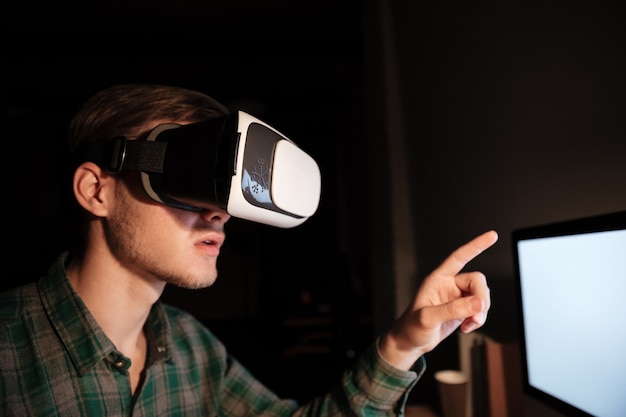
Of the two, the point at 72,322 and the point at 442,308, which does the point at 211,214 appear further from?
the point at 442,308

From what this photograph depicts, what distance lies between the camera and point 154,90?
0.87 m

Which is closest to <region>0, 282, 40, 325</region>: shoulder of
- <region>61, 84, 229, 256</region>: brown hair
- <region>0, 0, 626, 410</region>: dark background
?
<region>61, 84, 229, 256</region>: brown hair

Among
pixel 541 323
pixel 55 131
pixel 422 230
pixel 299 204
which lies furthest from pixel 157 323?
pixel 55 131

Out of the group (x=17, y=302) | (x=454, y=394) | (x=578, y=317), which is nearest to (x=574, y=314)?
(x=578, y=317)

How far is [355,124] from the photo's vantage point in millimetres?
4398

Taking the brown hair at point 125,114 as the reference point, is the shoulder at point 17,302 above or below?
below

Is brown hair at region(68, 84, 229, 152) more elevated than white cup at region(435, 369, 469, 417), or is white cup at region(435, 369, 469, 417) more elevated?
brown hair at region(68, 84, 229, 152)

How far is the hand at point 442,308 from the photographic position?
64cm

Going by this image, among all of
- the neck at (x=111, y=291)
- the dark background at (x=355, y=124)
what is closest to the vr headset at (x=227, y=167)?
the neck at (x=111, y=291)

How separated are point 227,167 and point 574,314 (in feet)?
2.05

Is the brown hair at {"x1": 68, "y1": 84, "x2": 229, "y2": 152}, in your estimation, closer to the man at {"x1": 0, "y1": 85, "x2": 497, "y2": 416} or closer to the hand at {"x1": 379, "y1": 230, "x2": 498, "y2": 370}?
the man at {"x1": 0, "y1": 85, "x2": 497, "y2": 416}

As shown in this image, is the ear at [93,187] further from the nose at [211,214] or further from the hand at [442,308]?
the hand at [442,308]

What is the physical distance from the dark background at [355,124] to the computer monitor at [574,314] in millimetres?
139

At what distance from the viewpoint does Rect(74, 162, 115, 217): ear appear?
836 mm
